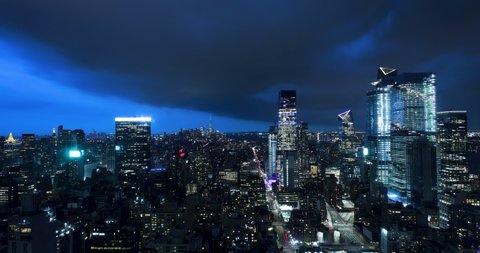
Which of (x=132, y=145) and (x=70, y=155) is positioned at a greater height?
(x=132, y=145)

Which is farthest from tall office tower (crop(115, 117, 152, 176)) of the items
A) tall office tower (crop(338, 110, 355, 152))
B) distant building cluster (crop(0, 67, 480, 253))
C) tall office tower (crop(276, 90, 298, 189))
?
tall office tower (crop(338, 110, 355, 152))

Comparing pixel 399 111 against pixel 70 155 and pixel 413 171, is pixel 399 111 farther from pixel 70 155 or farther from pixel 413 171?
pixel 70 155

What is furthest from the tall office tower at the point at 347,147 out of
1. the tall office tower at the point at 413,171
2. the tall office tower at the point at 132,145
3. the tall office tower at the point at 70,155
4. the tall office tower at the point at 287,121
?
the tall office tower at the point at 70,155

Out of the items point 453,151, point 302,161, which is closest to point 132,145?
point 302,161

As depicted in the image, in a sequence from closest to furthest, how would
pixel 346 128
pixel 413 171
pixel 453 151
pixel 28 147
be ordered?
pixel 453 151 → pixel 413 171 → pixel 28 147 → pixel 346 128

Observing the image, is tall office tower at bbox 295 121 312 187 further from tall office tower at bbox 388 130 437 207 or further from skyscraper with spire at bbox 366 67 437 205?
tall office tower at bbox 388 130 437 207

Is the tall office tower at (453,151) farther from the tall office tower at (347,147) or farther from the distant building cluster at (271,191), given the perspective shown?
the tall office tower at (347,147)

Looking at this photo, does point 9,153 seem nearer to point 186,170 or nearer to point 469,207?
point 186,170
